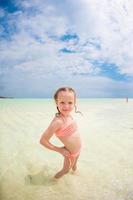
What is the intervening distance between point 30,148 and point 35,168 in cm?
55

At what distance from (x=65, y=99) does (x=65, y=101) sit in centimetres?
2

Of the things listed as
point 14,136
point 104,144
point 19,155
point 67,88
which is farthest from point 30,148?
point 67,88

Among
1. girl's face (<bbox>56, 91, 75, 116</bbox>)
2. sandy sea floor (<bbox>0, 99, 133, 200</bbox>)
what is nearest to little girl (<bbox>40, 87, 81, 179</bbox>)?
girl's face (<bbox>56, 91, 75, 116</bbox>)

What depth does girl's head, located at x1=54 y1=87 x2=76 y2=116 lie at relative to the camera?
76.2 inches

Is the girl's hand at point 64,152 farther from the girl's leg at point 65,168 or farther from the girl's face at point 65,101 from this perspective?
the girl's face at point 65,101

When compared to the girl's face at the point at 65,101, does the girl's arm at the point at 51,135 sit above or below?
below

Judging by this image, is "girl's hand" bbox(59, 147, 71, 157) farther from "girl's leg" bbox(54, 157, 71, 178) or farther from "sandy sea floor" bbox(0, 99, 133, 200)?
"sandy sea floor" bbox(0, 99, 133, 200)

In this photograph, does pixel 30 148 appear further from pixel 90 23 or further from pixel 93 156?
pixel 90 23

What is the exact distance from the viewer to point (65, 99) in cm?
193

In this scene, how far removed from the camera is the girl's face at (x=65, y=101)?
1935 millimetres

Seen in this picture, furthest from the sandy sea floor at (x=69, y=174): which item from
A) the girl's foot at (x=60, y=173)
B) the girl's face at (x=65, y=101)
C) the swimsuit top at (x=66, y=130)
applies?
the girl's face at (x=65, y=101)

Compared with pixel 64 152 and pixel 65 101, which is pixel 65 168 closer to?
pixel 64 152

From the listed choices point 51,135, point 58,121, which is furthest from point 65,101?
point 51,135

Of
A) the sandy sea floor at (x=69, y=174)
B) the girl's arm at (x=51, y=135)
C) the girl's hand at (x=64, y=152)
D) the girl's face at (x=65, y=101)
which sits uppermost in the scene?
the girl's face at (x=65, y=101)
